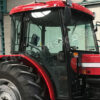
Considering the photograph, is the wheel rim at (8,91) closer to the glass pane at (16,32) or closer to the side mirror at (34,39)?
the glass pane at (16,32)

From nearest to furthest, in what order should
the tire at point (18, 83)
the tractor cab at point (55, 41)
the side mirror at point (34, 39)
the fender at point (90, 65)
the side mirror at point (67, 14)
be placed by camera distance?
the side mirror at point (67, 14) → the tire at point (18, 83) → the tractor cab at point (55, 41) → the fender at point (90, 65) → the side mirror at point (34, 39)

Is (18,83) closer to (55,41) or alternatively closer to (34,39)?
(34,39)

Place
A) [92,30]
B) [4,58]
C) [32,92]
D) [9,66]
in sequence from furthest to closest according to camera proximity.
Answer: [92,30]
[4,58]
[9,66]
[32,92]

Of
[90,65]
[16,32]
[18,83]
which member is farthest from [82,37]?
[18,83]

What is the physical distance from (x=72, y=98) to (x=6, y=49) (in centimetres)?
930

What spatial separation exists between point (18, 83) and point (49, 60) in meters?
0.62

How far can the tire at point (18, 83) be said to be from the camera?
3670 mm

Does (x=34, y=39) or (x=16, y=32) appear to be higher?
(x=16, y=32)

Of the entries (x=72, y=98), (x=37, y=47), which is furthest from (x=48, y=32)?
(x=72, y=98)

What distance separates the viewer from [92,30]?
15.1ft

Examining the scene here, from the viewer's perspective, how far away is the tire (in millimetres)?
A: 3670

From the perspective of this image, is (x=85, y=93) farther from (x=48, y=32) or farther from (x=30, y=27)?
(x=30, y=27)

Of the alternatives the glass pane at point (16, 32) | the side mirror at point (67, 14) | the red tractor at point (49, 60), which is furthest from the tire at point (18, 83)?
the side mirror at point (67, 14)

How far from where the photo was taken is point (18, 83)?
377cm
